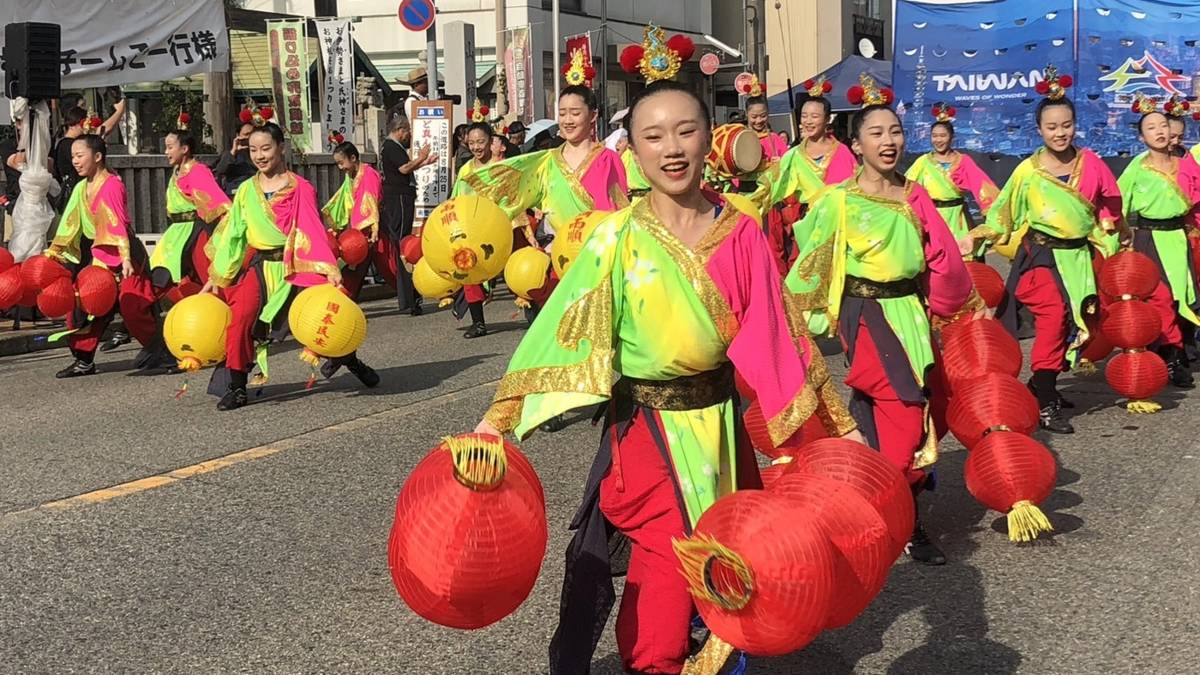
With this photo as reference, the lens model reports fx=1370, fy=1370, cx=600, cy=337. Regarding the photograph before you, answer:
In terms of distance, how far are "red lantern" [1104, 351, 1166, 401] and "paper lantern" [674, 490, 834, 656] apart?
18.8 ft

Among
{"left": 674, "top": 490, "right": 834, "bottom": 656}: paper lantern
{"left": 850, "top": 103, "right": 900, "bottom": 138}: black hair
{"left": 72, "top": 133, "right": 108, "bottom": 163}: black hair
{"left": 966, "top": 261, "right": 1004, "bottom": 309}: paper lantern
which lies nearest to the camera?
{"left": 674, "top": 490, "right": 834, "bottom": 656}: paper lantern

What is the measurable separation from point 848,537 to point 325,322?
221 inches

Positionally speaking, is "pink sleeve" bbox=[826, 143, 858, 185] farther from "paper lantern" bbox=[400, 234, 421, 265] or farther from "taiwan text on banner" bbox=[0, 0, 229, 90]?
"taiwan text on banner" bbox=[0, 0, 229, 90]

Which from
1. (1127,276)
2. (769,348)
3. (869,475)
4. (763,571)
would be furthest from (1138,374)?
(763,571)

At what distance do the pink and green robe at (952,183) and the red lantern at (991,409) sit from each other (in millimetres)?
5410

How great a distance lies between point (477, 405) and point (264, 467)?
1.88 m

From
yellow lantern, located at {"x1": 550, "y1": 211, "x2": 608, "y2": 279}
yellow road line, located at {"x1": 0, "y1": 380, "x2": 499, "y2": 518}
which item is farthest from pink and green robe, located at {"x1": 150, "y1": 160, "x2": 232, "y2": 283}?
yellow lantern, located at {"x1": 550, "y1": 211, "x2": 608, "y2": 279}

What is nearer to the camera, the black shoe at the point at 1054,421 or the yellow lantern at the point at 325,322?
the black shoe at the point at 1054,421

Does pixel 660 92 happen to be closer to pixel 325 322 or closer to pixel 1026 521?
pixel 1026 521

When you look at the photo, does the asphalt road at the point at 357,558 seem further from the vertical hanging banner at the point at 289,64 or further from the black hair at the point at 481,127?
the vertical hanging banner at the point at 289,64

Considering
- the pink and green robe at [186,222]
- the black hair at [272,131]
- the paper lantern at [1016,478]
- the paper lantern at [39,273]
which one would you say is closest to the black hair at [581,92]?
the black hair at [272,131]

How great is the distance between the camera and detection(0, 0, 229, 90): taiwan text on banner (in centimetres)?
1345

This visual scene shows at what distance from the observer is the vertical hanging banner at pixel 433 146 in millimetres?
16125

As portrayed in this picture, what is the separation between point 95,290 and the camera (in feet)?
31.0
